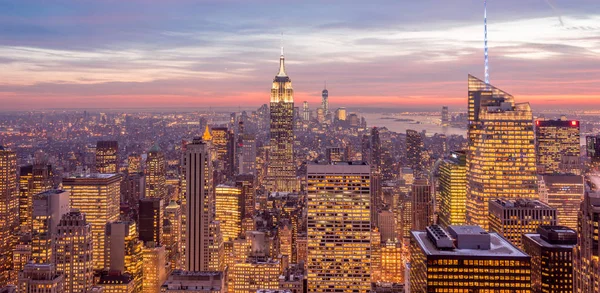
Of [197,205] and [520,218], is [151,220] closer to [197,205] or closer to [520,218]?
[197,205]

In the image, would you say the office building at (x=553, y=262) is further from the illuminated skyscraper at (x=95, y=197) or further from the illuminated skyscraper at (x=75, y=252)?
the illuminated skyscraper at (x=95, y=197)

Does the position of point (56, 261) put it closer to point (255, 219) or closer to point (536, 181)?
point (255, 219)

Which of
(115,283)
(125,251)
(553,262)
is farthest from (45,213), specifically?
(553,262)

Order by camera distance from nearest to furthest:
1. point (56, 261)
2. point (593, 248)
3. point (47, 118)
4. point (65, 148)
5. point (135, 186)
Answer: point (593, 248)
point (56, 261)
point (47, 118)
point (65, 148)
point (135, 186)

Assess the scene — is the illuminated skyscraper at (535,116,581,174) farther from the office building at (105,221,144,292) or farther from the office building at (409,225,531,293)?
the office building at (105,221,144,292)

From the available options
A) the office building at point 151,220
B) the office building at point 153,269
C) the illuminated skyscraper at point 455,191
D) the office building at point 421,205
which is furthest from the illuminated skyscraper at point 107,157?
the illuminated skyscraper at point 455,191

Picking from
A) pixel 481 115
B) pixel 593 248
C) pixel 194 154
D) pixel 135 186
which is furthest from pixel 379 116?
pixel 593 248
